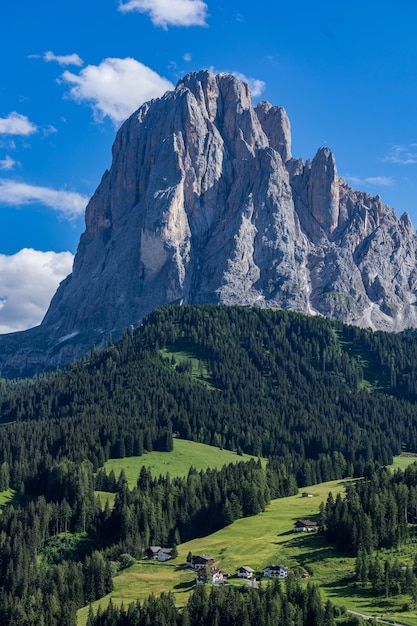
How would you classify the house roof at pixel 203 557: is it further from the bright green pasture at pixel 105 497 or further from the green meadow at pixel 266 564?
the bright green pasture at pixel 105 497

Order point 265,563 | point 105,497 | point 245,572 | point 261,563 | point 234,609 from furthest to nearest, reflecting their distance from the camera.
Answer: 1. point 105,497
2. point 261,563
3. point 265,563
4. point 245,572
5. point 234,609

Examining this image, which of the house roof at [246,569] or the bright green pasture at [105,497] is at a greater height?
the bright green pasture at [105,497]

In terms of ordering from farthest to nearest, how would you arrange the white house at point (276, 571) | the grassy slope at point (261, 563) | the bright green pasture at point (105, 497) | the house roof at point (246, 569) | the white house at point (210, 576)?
the bright green pasture at point (105, 497) → the house roof at point (246, 569) → the white house at point (276, 571) → the white house at point (210, 576) → the grassy slope at point (261, 563)

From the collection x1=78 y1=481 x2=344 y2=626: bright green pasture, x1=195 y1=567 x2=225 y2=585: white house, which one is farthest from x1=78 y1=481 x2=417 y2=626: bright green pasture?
x1=195 y1=567 x2=225 y2=585: white house

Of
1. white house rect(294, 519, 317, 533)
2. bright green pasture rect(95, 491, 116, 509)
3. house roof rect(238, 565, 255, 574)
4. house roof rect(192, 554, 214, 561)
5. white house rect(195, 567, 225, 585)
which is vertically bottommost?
white house rect(195, 567, 225, 585)

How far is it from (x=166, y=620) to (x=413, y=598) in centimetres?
3588

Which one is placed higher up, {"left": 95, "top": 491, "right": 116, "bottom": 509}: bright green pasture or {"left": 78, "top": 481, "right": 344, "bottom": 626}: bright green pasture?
{"left": 95, "top": 491, "right": 116, "bottom": 509}: bright green pasture

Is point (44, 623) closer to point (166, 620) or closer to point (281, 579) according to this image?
point (166, 620)

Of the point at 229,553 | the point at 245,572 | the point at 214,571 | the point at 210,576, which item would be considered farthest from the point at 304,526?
the point at 210,576

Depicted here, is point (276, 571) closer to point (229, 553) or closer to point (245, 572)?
point (245, 572)

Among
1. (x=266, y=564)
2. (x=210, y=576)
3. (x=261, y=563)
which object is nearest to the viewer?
(x=210, y=576)

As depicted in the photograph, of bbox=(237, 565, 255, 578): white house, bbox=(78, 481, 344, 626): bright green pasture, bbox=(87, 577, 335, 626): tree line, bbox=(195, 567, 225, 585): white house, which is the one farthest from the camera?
bbox=(78, 481, 344, 626): bright green pasture

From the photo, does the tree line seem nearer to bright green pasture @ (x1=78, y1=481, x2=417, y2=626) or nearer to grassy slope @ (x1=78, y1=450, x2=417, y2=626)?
bright green pasture @ (x1=78, y1=481, x2=417, y2=626)

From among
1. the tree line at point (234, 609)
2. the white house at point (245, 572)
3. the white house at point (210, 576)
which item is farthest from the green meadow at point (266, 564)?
the tree line at point (234, 609)
